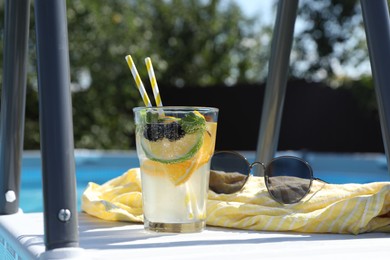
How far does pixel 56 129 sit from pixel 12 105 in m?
0.65

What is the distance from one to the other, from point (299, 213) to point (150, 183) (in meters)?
0.36

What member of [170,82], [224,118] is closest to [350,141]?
[224,118]

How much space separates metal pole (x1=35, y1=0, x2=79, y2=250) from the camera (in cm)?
105

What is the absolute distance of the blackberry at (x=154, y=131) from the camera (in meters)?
1.32

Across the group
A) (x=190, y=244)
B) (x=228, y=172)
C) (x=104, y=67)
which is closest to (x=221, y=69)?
(x=104, y=67)

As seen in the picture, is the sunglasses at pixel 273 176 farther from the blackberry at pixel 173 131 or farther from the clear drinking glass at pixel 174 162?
the blackberry at pixel 173 131

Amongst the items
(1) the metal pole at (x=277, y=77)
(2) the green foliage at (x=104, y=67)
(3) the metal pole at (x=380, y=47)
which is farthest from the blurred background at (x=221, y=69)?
(3) the metal pole at (x=380, y=47)

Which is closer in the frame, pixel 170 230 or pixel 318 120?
pixel 170 230

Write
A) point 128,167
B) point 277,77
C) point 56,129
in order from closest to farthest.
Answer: point 56,129, point 277,77, point 128,167

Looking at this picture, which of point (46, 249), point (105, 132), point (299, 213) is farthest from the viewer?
point (105, 132)

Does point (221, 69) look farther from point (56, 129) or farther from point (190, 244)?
point (56, 129)

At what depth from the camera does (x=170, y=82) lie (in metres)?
11.5

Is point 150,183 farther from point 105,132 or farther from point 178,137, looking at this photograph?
point 105,132

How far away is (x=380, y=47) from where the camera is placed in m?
1.31
